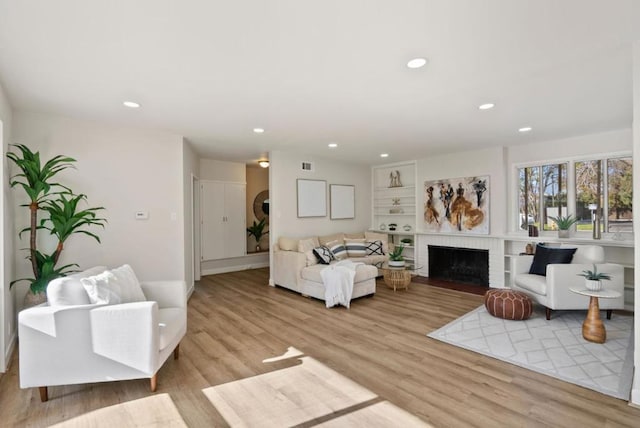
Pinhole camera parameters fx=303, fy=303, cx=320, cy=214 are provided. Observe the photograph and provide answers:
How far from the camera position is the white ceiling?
1.68 m

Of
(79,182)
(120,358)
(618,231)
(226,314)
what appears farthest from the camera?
(618,231)

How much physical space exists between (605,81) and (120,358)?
4417mm

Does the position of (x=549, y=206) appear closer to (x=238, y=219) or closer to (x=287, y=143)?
(x=287, y=143)

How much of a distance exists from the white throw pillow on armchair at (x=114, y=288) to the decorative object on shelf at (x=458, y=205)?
5.15m

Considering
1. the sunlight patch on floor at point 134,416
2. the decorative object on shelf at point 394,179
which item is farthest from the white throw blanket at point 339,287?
the decorative object on shelf at point 394,179

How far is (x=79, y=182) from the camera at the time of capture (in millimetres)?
3607

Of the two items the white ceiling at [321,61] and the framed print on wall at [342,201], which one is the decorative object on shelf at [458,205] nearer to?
the framed print on wall at [342,201]

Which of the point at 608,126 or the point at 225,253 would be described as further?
the point at 225,253

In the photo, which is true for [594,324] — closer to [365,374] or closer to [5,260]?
[365,374]

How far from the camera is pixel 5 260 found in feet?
8.51

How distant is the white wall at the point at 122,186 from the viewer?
3.46m

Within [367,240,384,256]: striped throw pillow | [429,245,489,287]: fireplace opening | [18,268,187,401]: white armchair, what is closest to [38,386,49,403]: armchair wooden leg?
[18,268,187,401]: white armchair

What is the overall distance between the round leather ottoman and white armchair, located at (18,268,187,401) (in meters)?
3.62

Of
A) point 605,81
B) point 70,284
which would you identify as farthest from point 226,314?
point 605,81
